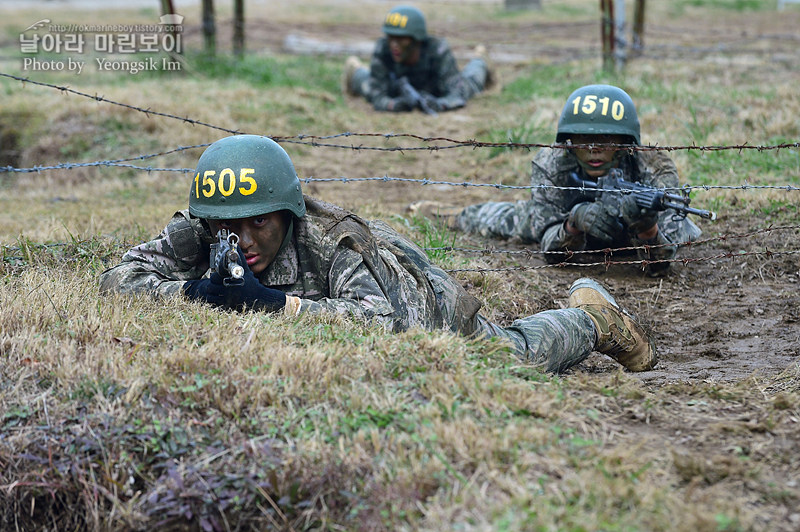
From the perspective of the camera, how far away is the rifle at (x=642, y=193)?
221 inches

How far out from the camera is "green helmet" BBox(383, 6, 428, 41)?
39.9 feet

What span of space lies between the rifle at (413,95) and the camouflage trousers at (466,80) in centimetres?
49

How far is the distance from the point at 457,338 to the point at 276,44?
15698 mm

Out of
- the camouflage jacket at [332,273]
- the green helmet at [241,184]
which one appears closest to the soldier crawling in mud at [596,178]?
the camouflage jacket at [332,273]

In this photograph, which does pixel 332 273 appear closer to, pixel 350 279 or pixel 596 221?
pixel 350 279

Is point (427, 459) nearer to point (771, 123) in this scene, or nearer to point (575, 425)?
point (575, 425)

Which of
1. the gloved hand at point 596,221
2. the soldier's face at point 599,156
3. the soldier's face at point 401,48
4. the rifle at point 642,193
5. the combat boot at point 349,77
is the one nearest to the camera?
the rifle at point 642,193

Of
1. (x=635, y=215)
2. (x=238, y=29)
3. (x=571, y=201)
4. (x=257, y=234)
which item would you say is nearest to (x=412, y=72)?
(x=238, y=29)

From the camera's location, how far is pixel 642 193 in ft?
18.9

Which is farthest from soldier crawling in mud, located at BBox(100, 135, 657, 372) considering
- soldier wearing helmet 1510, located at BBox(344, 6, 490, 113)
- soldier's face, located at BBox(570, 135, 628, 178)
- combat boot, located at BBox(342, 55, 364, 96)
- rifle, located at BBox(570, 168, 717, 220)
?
combat boot, located at BBox(342, 55, 364, 96)

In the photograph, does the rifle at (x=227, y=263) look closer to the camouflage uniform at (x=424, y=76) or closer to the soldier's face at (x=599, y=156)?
the soldier's face at (x=599, y=156)

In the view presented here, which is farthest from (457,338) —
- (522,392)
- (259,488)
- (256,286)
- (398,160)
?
(398,160)

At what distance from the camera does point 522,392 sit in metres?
3.49

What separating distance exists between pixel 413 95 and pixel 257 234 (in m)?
8.22
